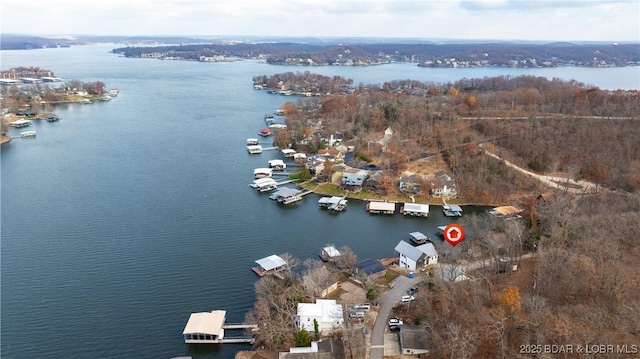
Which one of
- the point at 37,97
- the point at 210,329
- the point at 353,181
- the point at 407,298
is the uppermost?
the point at 37,97

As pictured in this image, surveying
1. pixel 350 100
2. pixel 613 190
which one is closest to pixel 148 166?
pixel 350 100

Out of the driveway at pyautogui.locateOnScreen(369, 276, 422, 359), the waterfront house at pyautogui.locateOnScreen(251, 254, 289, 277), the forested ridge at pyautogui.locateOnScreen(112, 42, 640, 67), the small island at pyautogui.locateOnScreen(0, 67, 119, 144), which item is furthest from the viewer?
the forested ridge at pyautogui.locateOnScreen(112, 42, 640, 67)

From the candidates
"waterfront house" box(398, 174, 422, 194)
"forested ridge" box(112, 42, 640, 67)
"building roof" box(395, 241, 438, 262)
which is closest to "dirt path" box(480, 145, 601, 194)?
"waterfront house" box(398, 174, 422, 194)

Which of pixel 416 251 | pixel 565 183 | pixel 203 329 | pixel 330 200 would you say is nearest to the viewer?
pixel 203 329

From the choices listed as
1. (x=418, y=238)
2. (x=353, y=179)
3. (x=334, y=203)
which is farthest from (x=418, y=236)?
(x=353, y=179)

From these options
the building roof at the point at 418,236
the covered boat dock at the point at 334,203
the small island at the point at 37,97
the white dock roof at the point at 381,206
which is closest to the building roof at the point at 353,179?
the covered boat dock at the point at 334,203

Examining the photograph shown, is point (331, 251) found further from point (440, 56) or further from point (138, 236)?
point (440, 56)

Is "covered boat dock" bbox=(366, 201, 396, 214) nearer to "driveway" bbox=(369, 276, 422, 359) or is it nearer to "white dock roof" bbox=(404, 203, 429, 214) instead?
"white dock roof" bbox=(404, 203, 429, 214)
